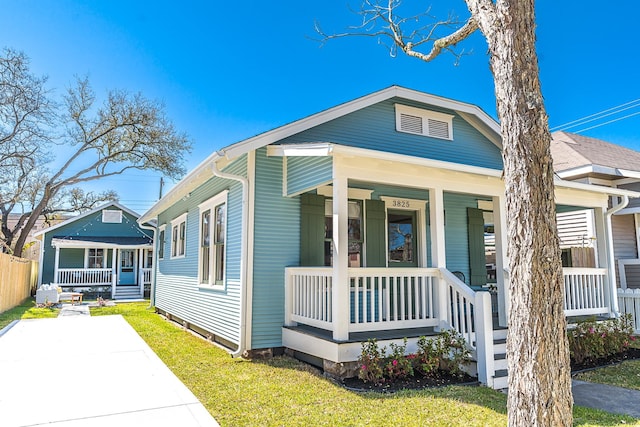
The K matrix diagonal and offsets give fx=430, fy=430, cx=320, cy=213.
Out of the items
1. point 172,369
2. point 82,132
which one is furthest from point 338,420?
point 82,132

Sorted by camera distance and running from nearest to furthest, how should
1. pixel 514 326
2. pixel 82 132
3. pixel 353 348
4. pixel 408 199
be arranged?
pixel 514 326
pixel 353 348
pixel 408 199
pixel 82 132

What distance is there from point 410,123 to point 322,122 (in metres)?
2.00

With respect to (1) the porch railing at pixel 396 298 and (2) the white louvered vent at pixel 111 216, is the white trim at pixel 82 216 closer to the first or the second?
(2) the white louvered vent at pixel 111 216

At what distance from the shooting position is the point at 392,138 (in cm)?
838

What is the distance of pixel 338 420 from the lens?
4023 millimetres

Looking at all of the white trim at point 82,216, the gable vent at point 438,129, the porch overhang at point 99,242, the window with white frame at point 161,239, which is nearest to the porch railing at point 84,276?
the porch overhang at point 99,242

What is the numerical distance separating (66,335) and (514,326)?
31.1 feet

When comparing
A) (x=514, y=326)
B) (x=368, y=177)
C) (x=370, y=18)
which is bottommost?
(x=514, y=326)

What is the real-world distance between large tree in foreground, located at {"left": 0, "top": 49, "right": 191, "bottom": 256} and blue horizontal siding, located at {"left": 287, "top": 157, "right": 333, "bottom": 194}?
17.5 meters

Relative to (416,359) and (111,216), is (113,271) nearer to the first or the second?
(111,216)

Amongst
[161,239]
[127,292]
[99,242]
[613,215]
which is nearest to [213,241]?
[161,239]

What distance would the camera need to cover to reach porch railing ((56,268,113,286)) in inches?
843

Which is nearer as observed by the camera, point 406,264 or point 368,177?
point 368,177

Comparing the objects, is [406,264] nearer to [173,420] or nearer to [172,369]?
[172,369]
